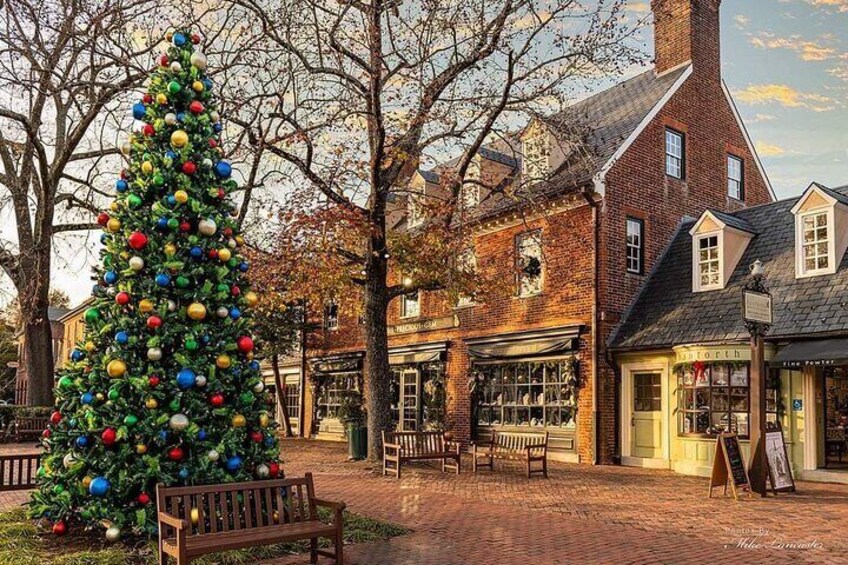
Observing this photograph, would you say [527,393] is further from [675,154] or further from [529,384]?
[675,154]

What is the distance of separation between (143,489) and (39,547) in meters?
1.10

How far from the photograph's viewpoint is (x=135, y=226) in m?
7.70

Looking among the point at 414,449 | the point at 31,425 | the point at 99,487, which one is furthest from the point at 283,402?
the point at 99,487

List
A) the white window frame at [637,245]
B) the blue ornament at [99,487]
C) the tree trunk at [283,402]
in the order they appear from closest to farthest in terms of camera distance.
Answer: the blue ornament at [99,487] < the white window frame at [637,245] < the tree trunk at [283,402]

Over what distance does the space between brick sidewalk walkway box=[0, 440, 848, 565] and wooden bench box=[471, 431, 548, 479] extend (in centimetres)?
35

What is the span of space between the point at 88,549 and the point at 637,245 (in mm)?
14022

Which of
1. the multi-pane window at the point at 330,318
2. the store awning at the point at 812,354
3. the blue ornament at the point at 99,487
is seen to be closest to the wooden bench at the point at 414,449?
the store awning at the point at 812,354

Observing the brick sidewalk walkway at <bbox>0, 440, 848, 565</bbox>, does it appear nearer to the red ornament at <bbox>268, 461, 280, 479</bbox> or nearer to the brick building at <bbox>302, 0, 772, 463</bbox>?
the red ornament at <bbox>268, 461, 280, 479</bbox>

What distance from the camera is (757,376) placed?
12.1 meters

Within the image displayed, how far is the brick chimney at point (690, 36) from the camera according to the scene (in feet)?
64.8

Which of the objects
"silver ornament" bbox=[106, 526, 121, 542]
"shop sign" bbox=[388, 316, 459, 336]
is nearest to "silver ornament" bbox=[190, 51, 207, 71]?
"silver ornament" bbox=[106, 526, 121, 542]

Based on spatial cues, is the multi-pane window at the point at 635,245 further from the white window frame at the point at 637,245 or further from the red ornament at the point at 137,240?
the red ornament at the point at 137,240

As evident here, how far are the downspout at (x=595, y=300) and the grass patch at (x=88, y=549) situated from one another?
9338 millimetres

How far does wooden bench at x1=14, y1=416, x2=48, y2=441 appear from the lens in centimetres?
1906
